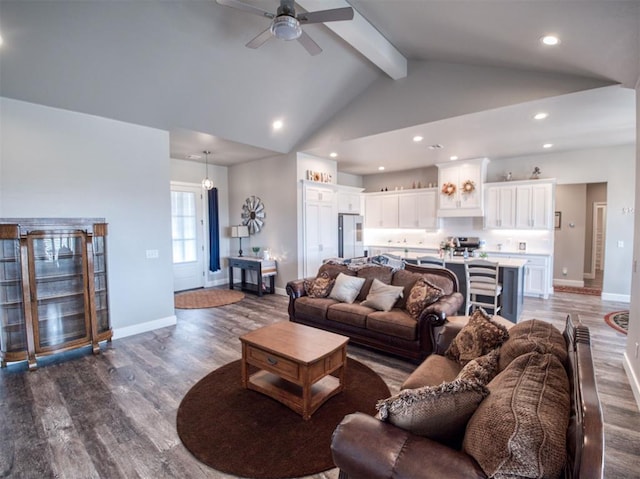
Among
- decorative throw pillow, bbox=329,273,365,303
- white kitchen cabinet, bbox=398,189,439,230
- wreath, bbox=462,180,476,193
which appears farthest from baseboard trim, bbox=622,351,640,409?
white kitchen cabinet, bbox=398,189,439,230

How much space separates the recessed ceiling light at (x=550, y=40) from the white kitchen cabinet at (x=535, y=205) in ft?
13.3

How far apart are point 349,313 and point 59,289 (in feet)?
11.2

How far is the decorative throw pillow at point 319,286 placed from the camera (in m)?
4.38

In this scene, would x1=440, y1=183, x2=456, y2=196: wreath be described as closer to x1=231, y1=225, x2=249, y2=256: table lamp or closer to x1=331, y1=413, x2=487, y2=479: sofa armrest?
x1=231, y1=225, x2=249, y2=256: table lamp

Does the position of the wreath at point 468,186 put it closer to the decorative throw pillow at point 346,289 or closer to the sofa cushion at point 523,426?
the decorative throw pillow at point 346,289

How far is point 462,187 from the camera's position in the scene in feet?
23.2

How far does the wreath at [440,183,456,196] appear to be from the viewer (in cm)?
716

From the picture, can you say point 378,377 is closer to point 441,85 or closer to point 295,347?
point 295,347

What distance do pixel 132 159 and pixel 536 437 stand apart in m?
4.97

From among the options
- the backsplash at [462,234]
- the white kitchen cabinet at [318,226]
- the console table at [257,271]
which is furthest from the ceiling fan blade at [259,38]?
the backsplash at [462,234]

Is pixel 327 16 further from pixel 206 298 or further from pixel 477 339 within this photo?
pixel 206 298

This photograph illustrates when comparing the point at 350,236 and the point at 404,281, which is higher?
the point at 350,236

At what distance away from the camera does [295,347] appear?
2.67 meters

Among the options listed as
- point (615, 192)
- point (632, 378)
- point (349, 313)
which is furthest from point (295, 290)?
point (615, 192)
